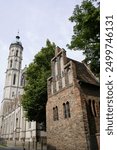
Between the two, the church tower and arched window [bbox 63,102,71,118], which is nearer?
arched window [bbox 63,102,71,118]

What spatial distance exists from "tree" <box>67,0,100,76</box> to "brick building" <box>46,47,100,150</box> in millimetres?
2084

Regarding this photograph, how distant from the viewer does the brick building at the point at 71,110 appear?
16.3m

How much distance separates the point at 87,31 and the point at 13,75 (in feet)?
236

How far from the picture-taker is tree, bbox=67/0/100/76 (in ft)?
53.3

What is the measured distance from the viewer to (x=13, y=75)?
8562cm

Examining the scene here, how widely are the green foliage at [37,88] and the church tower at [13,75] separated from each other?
175ft

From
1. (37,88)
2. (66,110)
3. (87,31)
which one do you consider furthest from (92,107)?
(37,88)

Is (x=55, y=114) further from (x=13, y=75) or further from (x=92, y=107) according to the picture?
(x=13, y=75)

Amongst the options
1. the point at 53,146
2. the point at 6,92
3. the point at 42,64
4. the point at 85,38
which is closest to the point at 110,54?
the point at 85,38

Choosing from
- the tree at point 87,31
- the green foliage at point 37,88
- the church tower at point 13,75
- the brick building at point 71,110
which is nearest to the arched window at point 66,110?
the brick building at point 71,110

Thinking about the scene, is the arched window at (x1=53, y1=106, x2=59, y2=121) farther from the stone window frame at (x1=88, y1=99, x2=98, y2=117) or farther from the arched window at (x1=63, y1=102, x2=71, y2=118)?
the stone window frame at (x1=88, y1=99, x2=98, y2=117)

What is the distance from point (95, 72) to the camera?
891 inches

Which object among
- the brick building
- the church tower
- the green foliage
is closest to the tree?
the brick building

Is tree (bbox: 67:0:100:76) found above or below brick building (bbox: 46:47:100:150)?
above
